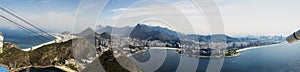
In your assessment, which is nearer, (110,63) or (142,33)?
(110,63)

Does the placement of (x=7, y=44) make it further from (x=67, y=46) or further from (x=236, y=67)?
(x=236, y=67)

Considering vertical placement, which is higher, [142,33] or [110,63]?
[142,33]

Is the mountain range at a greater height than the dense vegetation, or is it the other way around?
the mountain range

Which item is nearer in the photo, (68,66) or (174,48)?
(68,66)

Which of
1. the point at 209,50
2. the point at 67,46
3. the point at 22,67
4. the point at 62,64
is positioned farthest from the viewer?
the point at 209,50

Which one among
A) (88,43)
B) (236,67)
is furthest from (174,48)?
(88,43)

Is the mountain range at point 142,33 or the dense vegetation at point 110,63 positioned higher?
the mountain range at point 142,33

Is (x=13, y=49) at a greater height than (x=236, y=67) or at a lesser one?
greater

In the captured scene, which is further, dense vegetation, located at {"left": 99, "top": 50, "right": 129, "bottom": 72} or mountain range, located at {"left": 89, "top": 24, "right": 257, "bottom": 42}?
dense vegetation, located at {"left": 99, "top": 50, "right": 129, "bottom": 72}

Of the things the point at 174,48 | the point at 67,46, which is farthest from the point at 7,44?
the point at 174,48

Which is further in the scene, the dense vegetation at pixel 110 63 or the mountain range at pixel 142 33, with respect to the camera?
the dense vegetation at pixel 110 63

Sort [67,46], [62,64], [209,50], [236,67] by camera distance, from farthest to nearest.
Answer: [209,50], [236,67], [67,46], [62,64]
